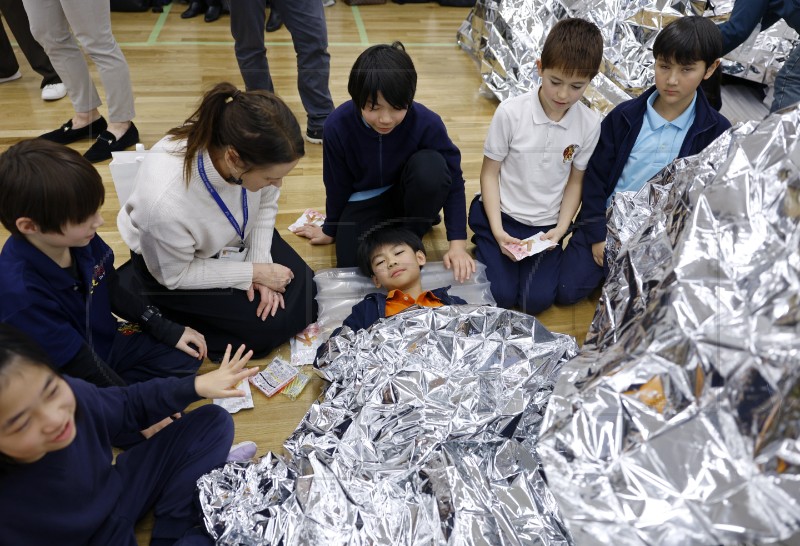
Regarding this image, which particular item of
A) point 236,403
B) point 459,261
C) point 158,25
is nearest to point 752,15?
point 459,261

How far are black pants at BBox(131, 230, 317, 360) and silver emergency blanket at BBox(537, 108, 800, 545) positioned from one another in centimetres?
84

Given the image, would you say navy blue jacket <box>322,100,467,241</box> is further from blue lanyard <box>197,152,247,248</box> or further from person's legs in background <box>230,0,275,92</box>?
person's legs in background <box>230,0,275,92</box>

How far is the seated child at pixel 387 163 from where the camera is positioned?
Answer: 4.91 ft

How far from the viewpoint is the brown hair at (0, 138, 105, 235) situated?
109cm

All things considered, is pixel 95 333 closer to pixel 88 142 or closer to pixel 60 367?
pixel 60 367

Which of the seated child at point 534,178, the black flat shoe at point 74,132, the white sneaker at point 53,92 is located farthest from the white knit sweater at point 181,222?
the white sneaker at point 53,92

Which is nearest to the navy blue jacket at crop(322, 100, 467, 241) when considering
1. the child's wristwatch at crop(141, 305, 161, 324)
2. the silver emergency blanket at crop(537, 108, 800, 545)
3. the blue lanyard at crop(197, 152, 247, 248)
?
the blue lanyard at crop(197, 152, 247, 248)

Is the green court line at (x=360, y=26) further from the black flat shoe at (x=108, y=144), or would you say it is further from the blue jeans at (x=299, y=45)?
the black flat shoe at (x=108, y=144)

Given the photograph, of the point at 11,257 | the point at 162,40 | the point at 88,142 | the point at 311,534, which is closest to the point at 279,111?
the point at 11,257

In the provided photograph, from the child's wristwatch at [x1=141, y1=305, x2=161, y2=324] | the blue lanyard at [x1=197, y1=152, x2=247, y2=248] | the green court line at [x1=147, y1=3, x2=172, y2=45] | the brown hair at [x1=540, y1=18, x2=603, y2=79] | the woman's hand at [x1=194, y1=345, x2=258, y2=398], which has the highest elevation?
the brown hair at [x1=540, y1=18, x2=603, y2=79]

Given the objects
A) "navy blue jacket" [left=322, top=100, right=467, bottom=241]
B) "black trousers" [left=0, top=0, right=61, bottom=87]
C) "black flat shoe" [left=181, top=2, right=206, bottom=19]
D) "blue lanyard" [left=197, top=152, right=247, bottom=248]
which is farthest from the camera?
"black flat shoe" [left=181, top=2, right=206, bottom=19]

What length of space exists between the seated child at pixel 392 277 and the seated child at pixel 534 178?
0.22 metres

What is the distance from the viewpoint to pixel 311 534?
1.12m

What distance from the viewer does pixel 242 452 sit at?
134cm
